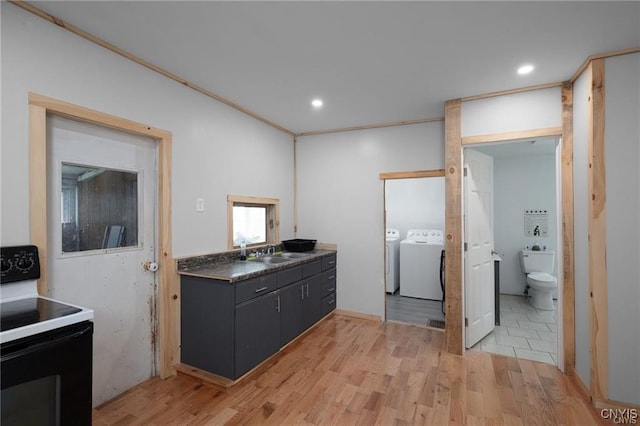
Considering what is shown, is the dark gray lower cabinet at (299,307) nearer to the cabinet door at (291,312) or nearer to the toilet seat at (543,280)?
the cabinet door at (291,312)

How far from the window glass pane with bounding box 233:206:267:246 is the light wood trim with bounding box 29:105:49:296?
1727mm

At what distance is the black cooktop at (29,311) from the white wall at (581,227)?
336 cm

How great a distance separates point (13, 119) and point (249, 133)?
2.03 metres

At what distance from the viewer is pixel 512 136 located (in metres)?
2.73

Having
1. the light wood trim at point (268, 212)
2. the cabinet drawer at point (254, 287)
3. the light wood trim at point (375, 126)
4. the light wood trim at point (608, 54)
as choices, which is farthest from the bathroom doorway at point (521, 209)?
the cabinet drawer at point (254, 287)

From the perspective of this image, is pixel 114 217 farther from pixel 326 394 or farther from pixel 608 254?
pixel 608 254

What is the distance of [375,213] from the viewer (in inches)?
151

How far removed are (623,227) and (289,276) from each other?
2666 mm

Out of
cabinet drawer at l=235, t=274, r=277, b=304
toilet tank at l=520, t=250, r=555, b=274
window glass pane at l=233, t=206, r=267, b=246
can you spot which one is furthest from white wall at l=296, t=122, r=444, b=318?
toilet tank at l=520, t=250, r=555, b=274

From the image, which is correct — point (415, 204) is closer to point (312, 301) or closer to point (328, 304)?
point (328, 304)

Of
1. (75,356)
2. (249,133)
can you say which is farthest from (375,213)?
(75,356)

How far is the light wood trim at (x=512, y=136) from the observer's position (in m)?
2.62

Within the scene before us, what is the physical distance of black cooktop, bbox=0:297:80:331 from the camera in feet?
4.03

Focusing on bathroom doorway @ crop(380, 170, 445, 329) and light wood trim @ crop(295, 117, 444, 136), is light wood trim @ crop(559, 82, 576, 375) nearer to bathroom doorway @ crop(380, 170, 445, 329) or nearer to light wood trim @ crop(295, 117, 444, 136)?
light wood trim @ crop(295, 117, 444, 136)
